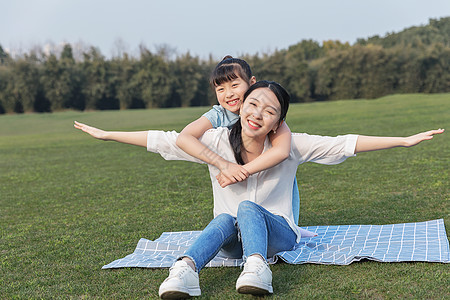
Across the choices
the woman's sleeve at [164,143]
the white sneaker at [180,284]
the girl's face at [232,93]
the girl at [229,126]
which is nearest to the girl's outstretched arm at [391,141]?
the girl at [229,126]

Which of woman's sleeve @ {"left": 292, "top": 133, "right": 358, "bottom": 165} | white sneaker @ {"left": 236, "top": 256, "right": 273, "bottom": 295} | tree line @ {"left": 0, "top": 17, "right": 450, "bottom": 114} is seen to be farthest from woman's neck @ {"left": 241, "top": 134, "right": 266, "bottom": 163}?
tree line @ {"left": 0, "top": 17, "right": 450, "bottom": 114}

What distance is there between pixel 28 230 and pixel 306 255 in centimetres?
308

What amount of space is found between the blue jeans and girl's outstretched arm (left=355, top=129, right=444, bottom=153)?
731 mm

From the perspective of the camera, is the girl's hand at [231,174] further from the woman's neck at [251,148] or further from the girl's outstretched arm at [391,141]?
the girl's outstretched arm at [391,141]

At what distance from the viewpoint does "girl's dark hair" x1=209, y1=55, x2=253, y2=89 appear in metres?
3.55

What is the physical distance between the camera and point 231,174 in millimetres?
3076

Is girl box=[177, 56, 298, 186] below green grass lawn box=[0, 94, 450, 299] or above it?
above

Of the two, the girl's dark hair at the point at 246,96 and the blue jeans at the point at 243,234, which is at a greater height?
the girl's dark hair at the point at 246,96

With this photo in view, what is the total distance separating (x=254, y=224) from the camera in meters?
2.89

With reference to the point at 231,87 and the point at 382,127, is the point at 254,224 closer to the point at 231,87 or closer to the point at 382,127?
the point at 231,87

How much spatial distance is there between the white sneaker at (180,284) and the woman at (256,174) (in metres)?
0.01

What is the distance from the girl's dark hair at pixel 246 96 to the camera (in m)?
3.13

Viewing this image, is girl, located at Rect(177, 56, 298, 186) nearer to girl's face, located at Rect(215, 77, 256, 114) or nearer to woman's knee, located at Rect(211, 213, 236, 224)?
girl's face, located at Rect(215, 77, 256, 114)

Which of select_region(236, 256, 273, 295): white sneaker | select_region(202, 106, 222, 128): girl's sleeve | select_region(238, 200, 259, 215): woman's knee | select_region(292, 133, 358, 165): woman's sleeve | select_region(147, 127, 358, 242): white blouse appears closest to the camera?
select_region(236, 256, 273, 295): white sneaker
